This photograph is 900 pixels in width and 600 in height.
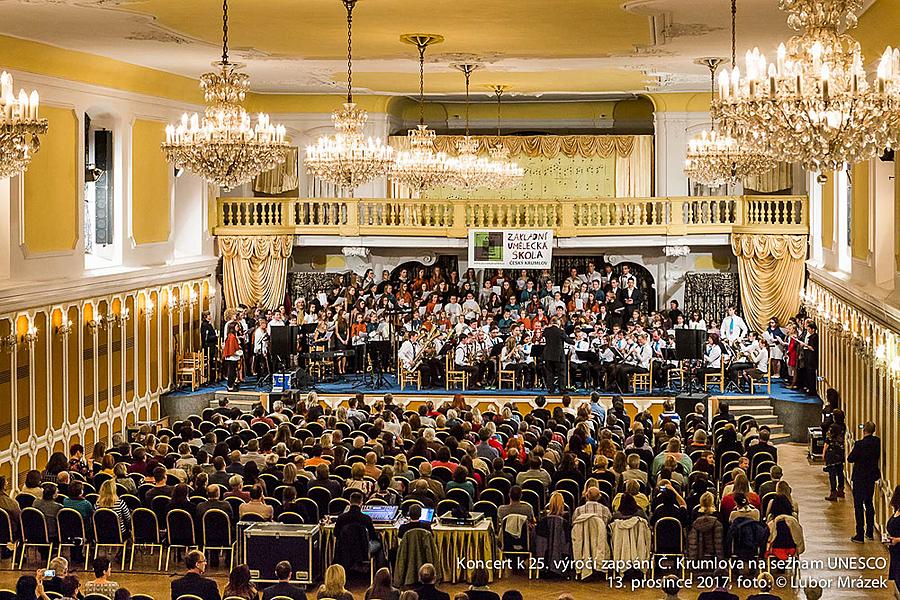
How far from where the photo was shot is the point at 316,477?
48.5ft

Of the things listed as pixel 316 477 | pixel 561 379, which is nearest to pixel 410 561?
pixel 316 477

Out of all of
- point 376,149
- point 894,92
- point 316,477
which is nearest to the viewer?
point 894,92

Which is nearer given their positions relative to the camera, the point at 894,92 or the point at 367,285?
the point at 894,92

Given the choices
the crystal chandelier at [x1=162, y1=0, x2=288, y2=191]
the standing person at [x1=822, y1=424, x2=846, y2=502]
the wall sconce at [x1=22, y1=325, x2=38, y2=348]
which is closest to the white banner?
the standing person at [x1=822, y1=424, x2=846, y2=502]

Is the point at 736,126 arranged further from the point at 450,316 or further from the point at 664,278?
the point at 664,278

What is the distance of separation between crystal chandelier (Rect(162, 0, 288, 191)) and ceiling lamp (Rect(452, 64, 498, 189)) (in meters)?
10.7

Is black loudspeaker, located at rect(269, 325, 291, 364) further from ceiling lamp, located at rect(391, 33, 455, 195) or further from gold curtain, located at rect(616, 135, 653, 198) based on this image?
gold curtain, located at rect(616, 135, 653, 198)

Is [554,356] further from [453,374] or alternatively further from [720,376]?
[720,376]

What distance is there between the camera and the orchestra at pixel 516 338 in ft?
79.2

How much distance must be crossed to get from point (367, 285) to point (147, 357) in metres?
6.14

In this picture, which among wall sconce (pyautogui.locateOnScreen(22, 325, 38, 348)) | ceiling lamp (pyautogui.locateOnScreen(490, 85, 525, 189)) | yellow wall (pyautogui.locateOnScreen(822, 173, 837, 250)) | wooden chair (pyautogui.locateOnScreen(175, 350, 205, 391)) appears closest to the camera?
wall sconce (pyautogui.locateOnScreen(22, 325, 38, 348))

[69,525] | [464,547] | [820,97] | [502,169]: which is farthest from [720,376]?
[820,97]

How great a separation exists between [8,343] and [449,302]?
10.9m

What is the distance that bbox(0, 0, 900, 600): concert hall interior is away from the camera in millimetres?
13203
